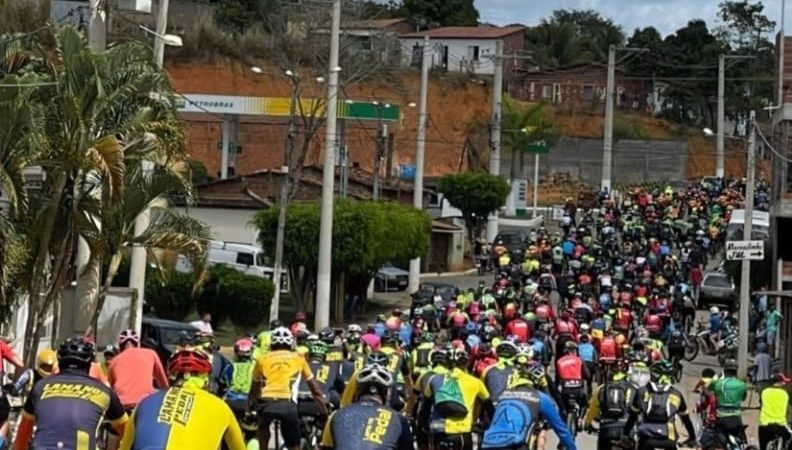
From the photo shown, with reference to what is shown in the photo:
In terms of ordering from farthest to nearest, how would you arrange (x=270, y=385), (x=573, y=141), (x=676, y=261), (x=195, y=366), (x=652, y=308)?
(x=573, y=141) → (x=676, y=261) → (x=652, y=308) → (x=270, y=385) → (x=195, y=366)

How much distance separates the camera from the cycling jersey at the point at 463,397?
42.2 feet

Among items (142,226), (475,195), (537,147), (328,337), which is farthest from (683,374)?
(537,147)

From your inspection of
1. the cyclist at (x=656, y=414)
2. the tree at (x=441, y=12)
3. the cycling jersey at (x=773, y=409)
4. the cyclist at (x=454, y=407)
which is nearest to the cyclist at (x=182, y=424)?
the cyclist at (x=454, y=407)

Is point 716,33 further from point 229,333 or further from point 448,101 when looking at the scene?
point 229,333

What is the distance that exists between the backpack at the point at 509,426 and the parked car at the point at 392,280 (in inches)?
1705

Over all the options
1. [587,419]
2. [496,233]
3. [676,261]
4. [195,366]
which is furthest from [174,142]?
[496,233]

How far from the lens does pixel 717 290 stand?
49.6m

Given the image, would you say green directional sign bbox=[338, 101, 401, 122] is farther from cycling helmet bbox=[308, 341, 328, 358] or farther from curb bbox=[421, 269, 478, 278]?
cycling helmet bbox=[308, 341, 328, 358]

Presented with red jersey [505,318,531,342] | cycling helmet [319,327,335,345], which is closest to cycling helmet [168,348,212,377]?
cycling helmet [319,327,335,345]

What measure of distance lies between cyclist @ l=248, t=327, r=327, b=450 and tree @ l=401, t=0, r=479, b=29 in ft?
377

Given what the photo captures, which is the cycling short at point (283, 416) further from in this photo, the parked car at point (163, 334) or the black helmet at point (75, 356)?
the parked car at point (163, 334)

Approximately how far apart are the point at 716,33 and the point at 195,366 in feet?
386

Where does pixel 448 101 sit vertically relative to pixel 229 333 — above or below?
above

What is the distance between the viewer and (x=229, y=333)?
41344mm
